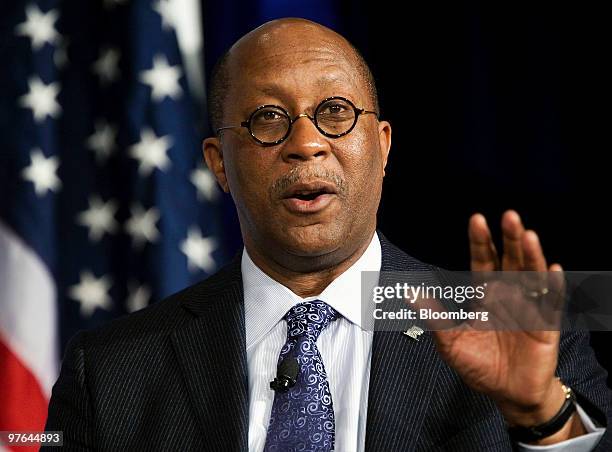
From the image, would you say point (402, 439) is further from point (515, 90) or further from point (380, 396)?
point (515, 90)

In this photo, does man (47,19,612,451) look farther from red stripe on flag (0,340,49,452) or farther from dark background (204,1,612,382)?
red stripe on flag (0,340,49,452)

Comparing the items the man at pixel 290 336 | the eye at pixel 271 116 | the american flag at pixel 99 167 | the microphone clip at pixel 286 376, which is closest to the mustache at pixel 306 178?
the man at pixel 290 336

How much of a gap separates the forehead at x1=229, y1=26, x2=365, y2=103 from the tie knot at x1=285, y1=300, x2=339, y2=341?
1.58 feet

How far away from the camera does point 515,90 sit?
9.55 feet

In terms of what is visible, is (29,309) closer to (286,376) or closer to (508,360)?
(286,376)

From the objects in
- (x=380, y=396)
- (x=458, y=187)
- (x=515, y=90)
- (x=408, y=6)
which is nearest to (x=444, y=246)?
(x=458, y=187)

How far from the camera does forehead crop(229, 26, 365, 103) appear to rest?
213cm

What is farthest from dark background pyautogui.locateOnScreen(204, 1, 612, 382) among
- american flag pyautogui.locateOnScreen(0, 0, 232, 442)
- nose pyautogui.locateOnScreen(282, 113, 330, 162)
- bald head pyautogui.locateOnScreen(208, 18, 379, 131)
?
nose pyautogui.locateOnScreen(282, 113, 330, 162)

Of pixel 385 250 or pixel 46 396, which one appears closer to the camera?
pixel 385 250

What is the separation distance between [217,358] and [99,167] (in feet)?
4.50

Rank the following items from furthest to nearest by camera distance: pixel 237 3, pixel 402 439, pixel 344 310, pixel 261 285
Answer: pixel 237 3 < pixel 261 285 < pixel 344 310 < pixel 402 439

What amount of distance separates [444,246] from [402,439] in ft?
4.16

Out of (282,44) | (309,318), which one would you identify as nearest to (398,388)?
(309,318)

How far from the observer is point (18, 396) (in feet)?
10.1
